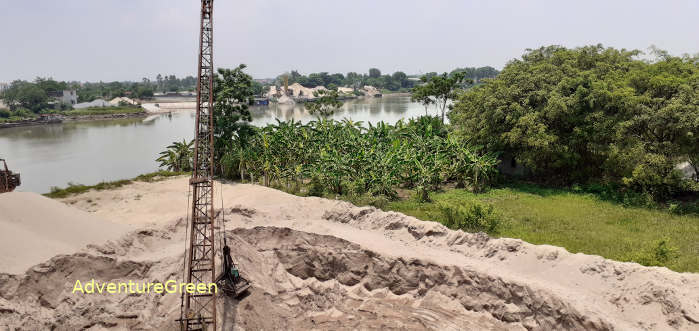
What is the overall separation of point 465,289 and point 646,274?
11.2 feet

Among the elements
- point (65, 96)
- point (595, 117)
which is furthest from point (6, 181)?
point (65, 96)

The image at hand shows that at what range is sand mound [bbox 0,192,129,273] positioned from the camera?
8812 mm

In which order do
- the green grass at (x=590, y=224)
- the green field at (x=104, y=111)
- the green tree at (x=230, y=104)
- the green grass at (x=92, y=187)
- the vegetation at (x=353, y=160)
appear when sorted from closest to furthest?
1. the green grass at (x=590, y=224)
2. the vegetation at (x=353, y=160)
3. the green grass at (x=92, y=187)
4. the green tree at (x=230, y=104)
5. the green field at (x=104, y=111)

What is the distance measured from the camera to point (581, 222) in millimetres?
12656

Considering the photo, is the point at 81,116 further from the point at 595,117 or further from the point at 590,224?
the point at 590,224

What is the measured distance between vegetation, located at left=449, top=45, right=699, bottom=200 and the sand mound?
44.0ft

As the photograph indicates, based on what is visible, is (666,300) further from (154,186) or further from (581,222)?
(154,186)

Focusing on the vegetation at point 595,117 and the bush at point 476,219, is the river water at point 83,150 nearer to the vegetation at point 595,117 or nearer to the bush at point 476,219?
the vegetation at point 595,117

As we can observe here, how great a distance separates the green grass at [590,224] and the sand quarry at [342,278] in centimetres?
133

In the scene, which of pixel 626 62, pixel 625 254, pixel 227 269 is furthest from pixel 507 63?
pixel 227 269

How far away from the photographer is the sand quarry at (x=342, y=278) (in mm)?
8125

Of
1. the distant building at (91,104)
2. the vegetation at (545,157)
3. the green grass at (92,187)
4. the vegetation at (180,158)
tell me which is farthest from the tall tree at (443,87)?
the distant building at (91,104)

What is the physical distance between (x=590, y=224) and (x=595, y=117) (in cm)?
445

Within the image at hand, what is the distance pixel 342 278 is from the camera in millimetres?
10477
